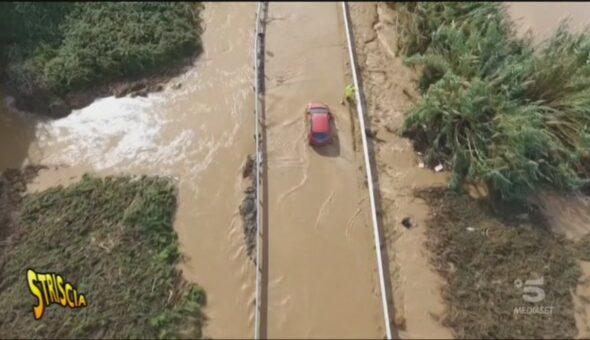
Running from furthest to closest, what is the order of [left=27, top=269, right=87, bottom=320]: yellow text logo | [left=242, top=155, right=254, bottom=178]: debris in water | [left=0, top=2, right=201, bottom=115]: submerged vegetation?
1. [left=0, top=2, right=201, bottom=115]: submerged vegetation
2. [left=242, top=155, right=254, bottom=178]: debris in water
3. [left=27, top=269, right=87, bottom=320]: yellow text logo

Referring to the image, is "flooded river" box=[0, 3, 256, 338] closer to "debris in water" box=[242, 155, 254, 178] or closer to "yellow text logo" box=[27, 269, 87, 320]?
"debris in water" box=[242, 155, 254, 178]

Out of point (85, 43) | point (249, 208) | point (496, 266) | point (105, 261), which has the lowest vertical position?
point (496, 266)

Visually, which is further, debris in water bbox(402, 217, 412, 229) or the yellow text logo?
debris in water bbox(402, 217, 412, 229)

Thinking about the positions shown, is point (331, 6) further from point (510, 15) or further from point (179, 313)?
point (179, 313)


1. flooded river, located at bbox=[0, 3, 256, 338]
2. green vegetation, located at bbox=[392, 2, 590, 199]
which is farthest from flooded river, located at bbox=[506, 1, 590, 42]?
flooded river, located at bbox=[0, 3, 256, 338]

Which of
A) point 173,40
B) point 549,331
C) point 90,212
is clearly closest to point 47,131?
point 90,212

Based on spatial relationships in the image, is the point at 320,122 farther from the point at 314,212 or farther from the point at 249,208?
the point at 249,208

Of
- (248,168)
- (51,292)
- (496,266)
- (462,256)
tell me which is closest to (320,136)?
(248,168)

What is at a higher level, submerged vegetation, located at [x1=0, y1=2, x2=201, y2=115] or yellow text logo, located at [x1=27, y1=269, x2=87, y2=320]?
submerged vegetation, located at [x1=0, y1=2, x2=201, y2=115]
